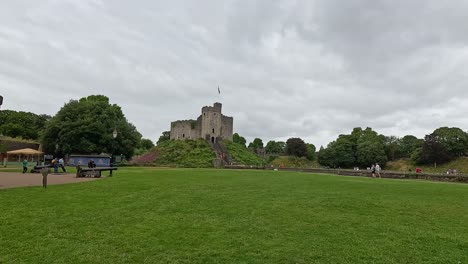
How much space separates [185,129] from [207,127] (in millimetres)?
6563

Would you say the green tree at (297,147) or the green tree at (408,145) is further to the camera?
the green tree at (297,147)

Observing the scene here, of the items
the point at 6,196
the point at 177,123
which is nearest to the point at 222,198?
the point at 6,196

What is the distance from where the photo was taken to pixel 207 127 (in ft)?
239

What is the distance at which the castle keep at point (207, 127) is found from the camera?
7269 centimetres

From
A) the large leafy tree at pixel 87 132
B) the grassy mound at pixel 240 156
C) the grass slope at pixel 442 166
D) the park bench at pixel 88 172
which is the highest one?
the large leafy tree at pixel 87 132

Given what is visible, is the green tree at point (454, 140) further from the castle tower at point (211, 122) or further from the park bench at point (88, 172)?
the park bench at point (88, 172)

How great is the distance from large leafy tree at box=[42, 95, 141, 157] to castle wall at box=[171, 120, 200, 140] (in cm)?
2513

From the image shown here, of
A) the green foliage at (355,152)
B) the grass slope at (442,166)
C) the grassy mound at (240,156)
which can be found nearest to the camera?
the grassy mound at (240,156)

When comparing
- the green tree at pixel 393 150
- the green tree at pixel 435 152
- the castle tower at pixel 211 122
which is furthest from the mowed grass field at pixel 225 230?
the green tree at pixel 393 150

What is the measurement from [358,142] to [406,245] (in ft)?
272

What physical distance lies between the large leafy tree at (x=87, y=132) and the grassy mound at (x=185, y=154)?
8.42 m

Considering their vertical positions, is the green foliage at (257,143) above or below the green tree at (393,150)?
above

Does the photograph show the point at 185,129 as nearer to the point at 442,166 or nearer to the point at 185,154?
the point at 185,154

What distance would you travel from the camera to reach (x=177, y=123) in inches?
3059
